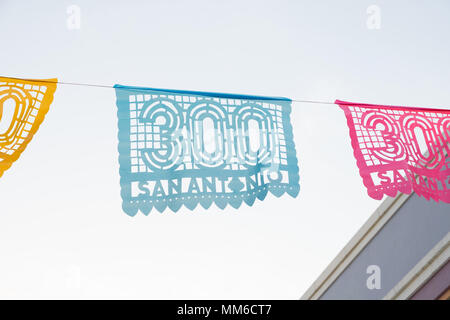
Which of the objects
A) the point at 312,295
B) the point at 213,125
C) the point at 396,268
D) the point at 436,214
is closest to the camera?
the point at 213,125

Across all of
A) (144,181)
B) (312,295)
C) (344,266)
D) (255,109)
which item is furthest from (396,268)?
(144,181)

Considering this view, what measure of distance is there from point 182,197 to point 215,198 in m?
0.24

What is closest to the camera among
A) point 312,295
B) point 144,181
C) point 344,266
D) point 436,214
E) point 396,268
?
point 144,181

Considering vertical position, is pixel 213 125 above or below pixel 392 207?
above

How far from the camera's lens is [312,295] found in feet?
30.2

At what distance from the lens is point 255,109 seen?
4672mm

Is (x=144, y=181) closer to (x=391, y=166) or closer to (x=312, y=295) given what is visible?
(x=391, y=166)

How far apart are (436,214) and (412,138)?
1914 mm

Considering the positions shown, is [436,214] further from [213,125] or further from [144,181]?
[144,181]

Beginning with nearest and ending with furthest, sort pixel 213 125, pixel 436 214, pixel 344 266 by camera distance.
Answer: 1. pixel 213 125
2. pixel 436 214
3. pixel 344 266

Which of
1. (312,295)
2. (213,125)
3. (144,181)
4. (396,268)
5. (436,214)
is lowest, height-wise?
(312,295)

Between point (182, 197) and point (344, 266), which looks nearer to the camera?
point (182, 197)

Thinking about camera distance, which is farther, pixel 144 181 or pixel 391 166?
pixel 391 166
